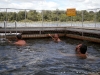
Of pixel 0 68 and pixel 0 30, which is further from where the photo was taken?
pixel 0 30

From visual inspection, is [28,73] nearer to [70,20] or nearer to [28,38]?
[28,38]

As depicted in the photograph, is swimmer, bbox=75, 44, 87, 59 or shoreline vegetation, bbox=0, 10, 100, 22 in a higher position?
shoreline vegetation, bbox=0, 10, 100, 22

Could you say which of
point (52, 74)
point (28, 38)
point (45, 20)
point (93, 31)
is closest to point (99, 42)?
point (93, 31)

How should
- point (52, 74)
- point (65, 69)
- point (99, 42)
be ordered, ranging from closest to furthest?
1. point (52, 74)
2. point (65, 69)
3. point (99, 42)

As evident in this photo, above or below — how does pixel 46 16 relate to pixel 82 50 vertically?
above

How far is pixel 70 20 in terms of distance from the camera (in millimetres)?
24625

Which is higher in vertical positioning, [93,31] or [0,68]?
[93,31]

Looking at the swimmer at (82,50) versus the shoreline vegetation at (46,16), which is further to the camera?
the shoreline vegetation at (46,16)

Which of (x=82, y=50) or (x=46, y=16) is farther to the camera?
(x=46, y=16)

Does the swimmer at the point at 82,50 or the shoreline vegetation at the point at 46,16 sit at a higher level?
the shoreline vegetation at the point at 46,16

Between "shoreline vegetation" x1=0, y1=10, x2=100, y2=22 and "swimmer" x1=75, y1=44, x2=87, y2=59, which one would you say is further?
"shoreline vegetation" x1=0, y1=10, x2=100, y2=22

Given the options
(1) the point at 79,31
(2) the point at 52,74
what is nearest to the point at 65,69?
(2) the point at 52,74

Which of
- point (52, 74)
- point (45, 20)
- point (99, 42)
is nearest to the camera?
point (52, 74)

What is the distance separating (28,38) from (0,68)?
11.8 meters
